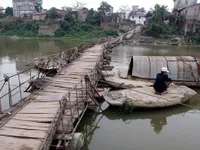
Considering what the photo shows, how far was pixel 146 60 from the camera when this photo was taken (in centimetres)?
1492

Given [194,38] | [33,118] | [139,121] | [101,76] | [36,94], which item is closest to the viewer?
[33,118]

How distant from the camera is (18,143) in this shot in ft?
19.3

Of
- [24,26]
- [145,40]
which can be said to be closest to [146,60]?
[145,40]

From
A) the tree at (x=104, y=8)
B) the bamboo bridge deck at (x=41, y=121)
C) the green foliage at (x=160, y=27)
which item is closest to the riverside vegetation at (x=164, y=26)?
the green foliage at (x=160, y=27)

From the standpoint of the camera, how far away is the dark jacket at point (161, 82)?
1112 centimetres

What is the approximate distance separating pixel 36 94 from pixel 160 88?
222 inches

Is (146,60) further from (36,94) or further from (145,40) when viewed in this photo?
(145,40)

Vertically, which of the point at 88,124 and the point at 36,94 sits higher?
the point at 36,94

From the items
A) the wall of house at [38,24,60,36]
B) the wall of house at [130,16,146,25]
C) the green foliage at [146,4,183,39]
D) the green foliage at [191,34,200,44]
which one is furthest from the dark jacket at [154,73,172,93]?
the wall of house at [130,16,146,25]

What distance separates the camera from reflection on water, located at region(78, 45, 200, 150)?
845 cm

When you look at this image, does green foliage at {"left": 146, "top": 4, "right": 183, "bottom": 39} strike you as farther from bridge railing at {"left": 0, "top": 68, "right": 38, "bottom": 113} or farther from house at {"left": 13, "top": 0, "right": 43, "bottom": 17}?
house at {"left": 13, "top": 0, "right": 43, "bottom": 17}

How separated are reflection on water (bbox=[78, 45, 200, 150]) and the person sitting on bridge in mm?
978

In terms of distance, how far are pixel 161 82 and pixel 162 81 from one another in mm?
72

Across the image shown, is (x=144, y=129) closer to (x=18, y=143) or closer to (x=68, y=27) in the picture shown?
(x=18, y=143)
